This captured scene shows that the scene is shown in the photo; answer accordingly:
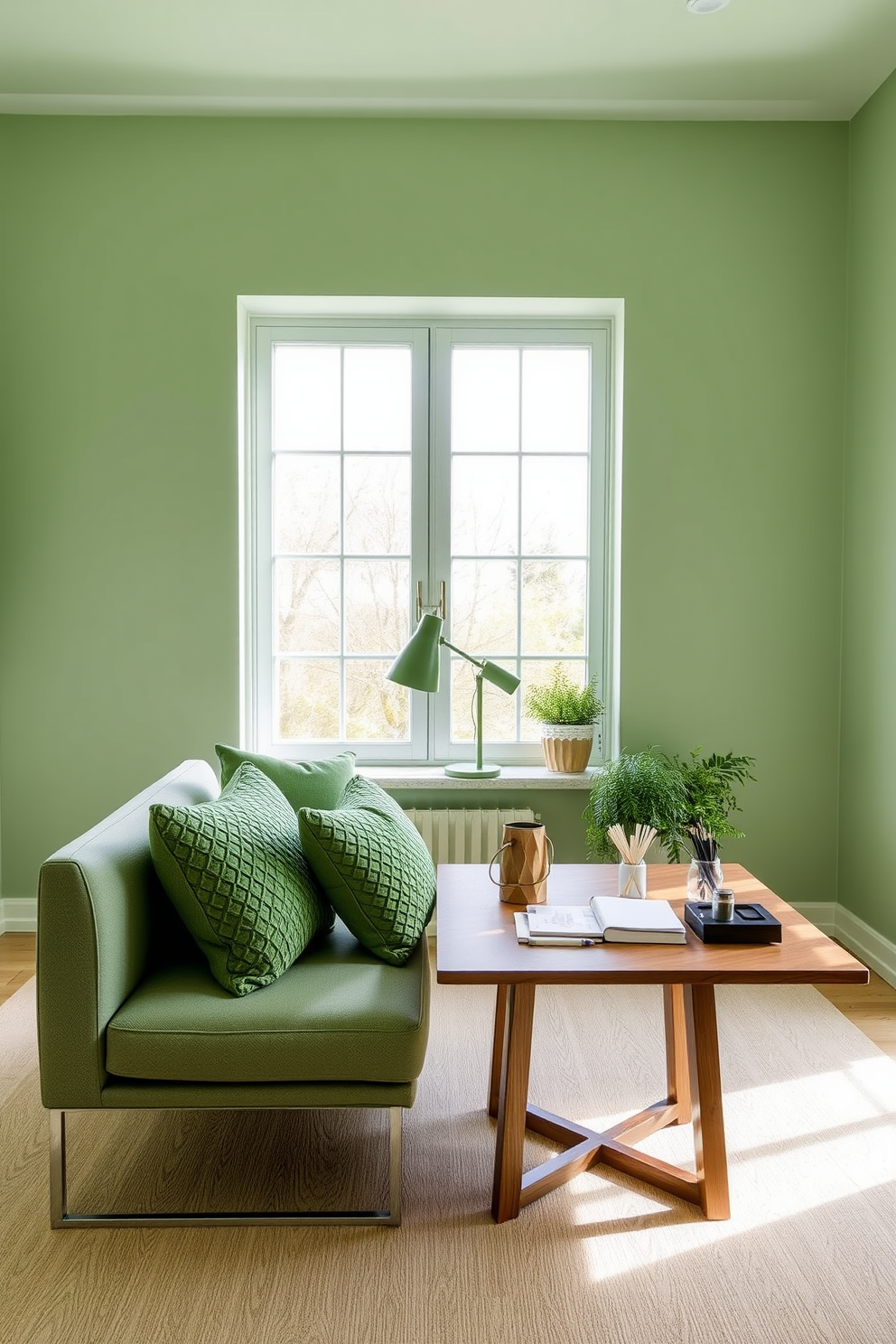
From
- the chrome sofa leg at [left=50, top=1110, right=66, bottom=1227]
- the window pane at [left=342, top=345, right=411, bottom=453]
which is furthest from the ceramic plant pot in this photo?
the chrome sofa leg at [left=50, top=1110, right=66, bottom=1227]

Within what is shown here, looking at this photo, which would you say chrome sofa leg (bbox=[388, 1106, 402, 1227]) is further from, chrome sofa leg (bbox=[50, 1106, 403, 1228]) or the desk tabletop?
the desk tabletop

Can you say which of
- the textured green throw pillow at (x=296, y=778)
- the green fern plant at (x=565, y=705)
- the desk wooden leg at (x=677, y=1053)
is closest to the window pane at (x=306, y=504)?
the green fern plant at (x=565, y=705)

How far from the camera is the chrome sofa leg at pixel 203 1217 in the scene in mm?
1924

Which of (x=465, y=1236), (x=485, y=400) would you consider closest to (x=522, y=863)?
(x=465, y=1236)

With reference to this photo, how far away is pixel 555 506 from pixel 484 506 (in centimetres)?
29

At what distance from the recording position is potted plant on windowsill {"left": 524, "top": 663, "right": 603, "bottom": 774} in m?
3.73

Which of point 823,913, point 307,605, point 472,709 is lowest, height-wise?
point 823,913

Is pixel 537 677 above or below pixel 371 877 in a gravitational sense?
above

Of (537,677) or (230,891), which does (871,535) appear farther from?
(230,891)

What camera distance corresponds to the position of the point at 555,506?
395cm

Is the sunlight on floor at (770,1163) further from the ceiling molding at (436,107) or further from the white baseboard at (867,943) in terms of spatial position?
the ceiling molding at (436,107)

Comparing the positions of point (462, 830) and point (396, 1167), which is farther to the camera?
point (462, 830)

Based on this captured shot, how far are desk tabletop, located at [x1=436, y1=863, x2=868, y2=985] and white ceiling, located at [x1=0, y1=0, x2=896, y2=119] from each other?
8.83 feet

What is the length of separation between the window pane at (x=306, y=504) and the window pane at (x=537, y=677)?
35.9 inches
